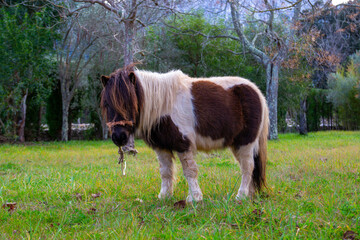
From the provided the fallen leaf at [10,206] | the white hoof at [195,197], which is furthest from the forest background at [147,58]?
the white hoof at [195,197]

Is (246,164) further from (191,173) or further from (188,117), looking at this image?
(188,117)

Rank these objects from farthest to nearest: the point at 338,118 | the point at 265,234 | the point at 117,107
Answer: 1. the point at 338,118
2. the point at 117,107
3. the point at 265,234

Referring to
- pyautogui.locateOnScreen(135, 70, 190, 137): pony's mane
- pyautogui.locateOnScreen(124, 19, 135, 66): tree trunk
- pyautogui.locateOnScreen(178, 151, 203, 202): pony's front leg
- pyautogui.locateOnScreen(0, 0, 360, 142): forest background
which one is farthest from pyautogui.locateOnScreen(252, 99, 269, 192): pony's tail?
pyautogui.locateOnScreen(0, 0, 360, 142): forest background

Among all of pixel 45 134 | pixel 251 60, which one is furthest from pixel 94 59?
pixel 251 60

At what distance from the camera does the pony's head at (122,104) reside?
11.3 ft

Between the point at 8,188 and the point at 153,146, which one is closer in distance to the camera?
the point at 153,146

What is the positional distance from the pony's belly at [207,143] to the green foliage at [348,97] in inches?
751

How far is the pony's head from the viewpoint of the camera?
136 inches

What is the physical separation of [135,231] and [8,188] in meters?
2.83

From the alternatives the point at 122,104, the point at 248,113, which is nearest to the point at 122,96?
the point at 122,104

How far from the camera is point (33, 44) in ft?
42.5

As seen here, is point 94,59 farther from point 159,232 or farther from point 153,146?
point 159,232

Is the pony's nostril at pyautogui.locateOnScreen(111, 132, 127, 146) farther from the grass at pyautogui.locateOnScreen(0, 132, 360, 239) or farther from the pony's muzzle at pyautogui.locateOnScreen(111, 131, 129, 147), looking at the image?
the grass at pyautogui.locateOnScreen(0, 132, 360, 239)

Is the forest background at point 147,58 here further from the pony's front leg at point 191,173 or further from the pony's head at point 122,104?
the pony's front leg at point 191,173
